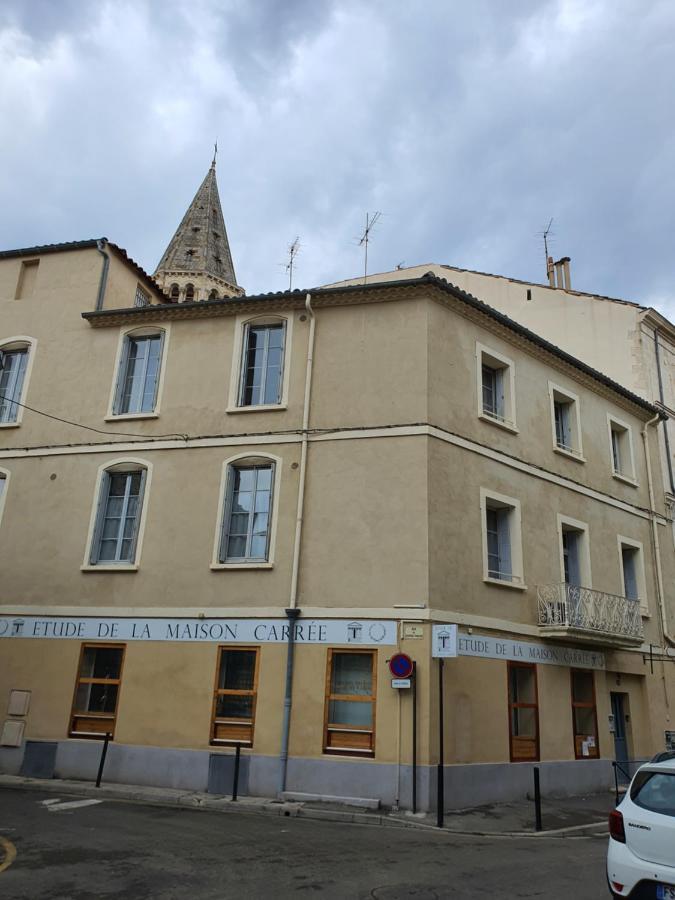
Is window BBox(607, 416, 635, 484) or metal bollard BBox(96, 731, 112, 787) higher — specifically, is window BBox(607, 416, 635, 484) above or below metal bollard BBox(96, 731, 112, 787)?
above

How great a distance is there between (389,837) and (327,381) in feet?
28.2

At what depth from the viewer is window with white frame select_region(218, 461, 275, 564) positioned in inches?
598

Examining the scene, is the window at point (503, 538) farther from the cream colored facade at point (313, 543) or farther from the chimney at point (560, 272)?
the chimney at point (560, 272)

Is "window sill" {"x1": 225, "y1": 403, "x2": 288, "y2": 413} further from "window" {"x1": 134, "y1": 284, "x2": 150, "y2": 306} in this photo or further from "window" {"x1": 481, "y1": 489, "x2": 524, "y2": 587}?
"window" {"x1": 134, "y1": 284, "x2": 150, "y2": 306}

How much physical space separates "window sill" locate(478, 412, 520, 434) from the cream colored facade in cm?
8

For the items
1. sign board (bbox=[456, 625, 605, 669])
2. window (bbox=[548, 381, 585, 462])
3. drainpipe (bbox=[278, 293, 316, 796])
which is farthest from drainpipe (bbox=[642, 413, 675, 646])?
drainpipe (bbox=[278, 293, 316, 796])

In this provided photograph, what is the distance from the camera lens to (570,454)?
60.4ft

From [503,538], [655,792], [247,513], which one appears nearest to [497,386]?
[503,538]

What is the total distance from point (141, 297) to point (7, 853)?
14737 mm

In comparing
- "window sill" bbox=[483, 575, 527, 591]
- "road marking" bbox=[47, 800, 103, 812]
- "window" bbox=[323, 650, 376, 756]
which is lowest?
"road marking" bbox=[47, 800, 103, 812]

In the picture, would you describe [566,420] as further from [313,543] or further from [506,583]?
[313,543]

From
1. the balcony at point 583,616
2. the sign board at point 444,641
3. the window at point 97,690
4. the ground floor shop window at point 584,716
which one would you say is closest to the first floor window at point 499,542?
the balcony at point 583,616

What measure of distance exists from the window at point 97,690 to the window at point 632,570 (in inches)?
480

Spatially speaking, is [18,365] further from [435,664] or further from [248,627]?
[435,664]
